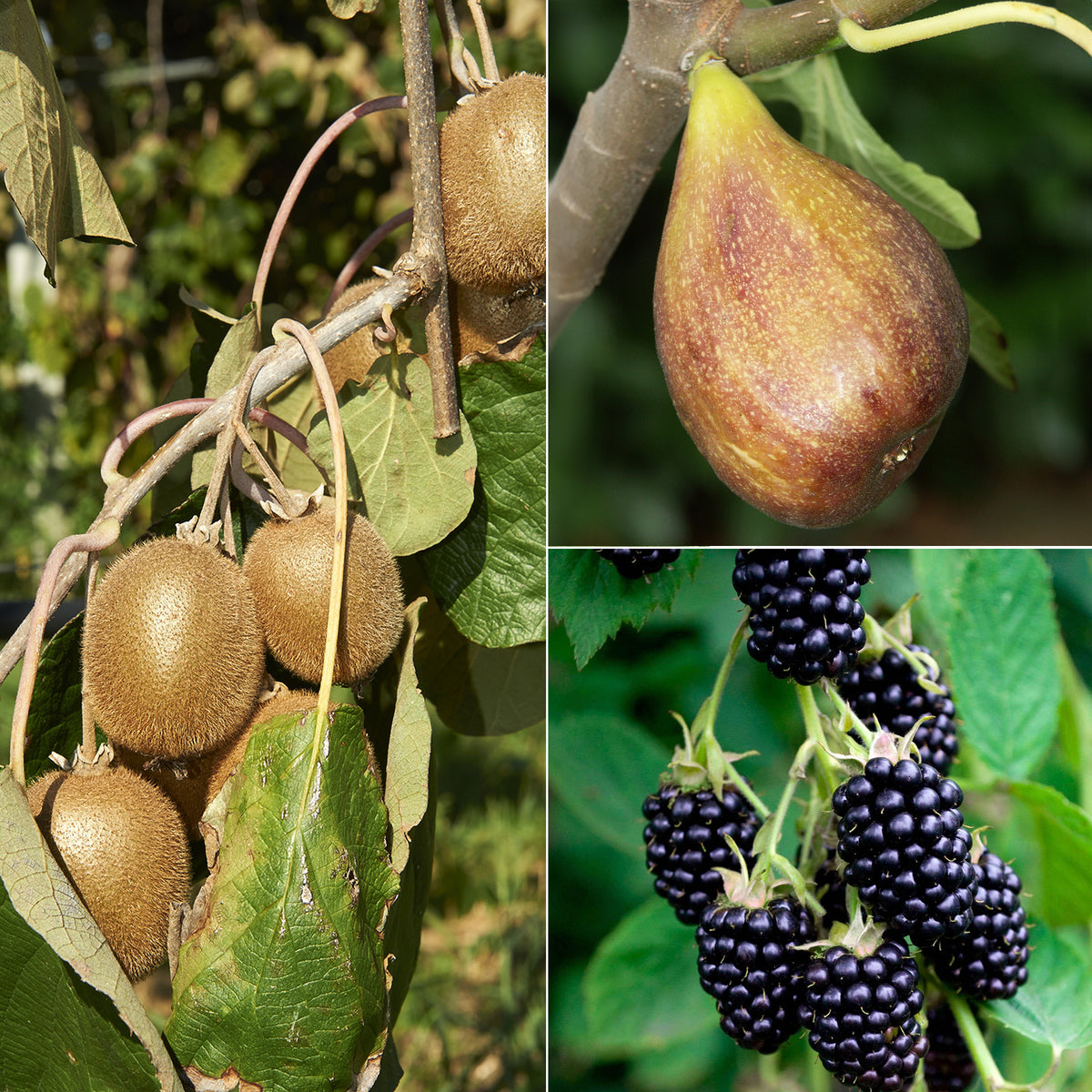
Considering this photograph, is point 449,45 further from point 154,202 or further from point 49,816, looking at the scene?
point 154,202

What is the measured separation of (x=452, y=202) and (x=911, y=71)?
86 centimetres

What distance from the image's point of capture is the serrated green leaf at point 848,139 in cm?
73

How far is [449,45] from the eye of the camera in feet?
2.21

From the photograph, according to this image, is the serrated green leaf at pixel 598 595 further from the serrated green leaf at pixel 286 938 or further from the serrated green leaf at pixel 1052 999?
the serrated green leaf at pixel 1052 999

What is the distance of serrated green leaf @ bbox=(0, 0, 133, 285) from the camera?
0.55 metres

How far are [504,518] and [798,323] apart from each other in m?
0.23

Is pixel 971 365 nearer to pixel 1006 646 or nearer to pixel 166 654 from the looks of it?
pixel 1006 646

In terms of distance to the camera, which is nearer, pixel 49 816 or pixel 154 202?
pixel 49 816

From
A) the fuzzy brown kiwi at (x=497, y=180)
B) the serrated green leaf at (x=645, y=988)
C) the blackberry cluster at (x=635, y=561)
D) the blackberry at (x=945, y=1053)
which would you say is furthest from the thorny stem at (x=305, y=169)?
the blackberry at (x=945, y=1053)

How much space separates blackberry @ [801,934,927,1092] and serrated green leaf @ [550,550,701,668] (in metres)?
0.23

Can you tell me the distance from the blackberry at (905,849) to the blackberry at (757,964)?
0.05 m

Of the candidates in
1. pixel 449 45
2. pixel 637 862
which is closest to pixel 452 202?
pixel 449 45

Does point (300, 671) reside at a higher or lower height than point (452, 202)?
lower

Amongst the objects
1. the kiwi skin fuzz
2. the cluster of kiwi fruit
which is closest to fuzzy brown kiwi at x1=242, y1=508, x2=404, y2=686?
the cluster of kiwi fruit
